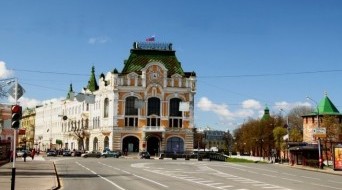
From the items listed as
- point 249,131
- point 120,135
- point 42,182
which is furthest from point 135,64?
point 42,182

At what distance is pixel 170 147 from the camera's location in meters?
107

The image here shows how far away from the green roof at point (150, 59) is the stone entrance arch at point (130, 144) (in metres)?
14.3

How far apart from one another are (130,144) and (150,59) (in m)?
18.9

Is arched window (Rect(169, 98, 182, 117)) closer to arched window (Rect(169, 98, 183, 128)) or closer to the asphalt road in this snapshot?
arched window (Rect(169, 98, 183, 128))

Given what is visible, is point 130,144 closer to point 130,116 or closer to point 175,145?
point 130,116

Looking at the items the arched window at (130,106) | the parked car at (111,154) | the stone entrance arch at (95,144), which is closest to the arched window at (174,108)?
the arched window at (130,106)

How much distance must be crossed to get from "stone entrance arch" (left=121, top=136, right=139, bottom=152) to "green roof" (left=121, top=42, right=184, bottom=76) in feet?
47.0

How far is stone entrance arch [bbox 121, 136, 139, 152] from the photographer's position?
10644 cm

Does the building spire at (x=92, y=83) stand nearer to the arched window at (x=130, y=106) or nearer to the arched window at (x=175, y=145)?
the arched window at (x=130, y=106)

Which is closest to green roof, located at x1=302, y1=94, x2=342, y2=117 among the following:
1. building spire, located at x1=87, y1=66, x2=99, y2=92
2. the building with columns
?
the building with columns

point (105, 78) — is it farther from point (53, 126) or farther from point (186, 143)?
point (53, 126)

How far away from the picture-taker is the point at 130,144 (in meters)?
107

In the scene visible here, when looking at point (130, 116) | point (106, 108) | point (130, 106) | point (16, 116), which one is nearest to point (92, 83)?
point (106, 108)

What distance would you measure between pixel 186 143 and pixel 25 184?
259 ft
